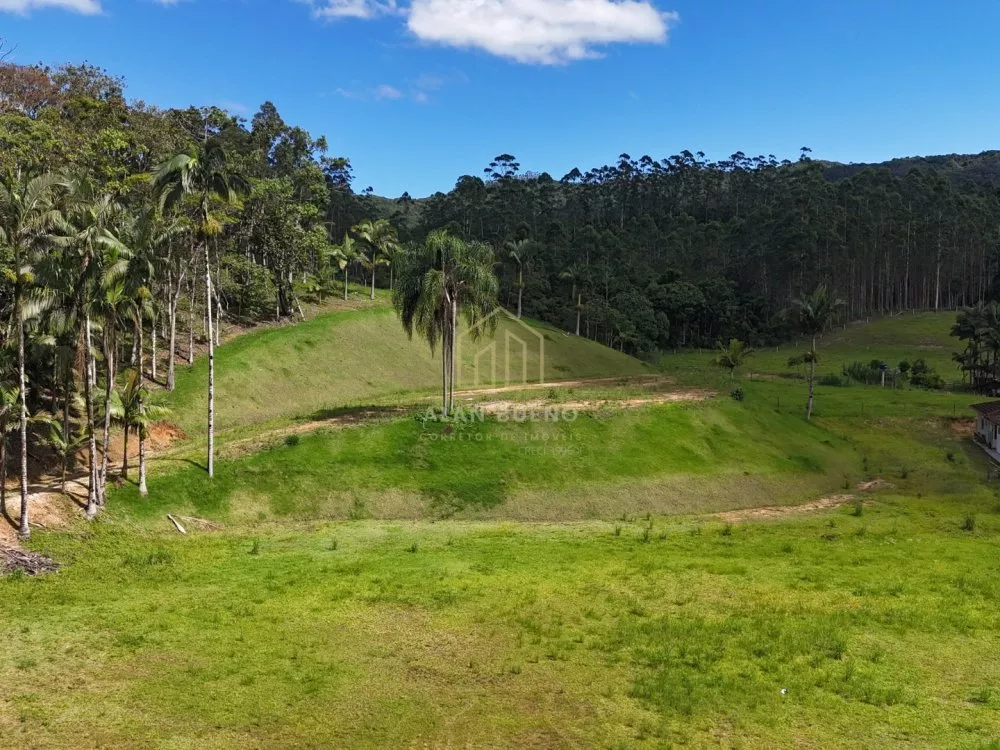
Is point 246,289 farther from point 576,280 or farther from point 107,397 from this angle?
point 576,280

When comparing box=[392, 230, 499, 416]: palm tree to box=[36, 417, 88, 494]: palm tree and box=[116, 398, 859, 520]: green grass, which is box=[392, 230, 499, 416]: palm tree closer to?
box=[116, 398, 859, 520]: green grass

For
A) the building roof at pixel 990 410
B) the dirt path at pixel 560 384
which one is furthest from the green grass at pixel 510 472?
the building roof at pixel 990 410

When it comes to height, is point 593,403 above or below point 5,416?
below

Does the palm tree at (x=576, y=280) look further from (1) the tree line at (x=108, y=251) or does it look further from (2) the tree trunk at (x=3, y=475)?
(2) the tree trunk at (x=3, y=475)

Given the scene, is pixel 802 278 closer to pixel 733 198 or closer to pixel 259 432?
pixel 733 198

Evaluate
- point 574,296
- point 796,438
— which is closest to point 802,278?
point 574,296

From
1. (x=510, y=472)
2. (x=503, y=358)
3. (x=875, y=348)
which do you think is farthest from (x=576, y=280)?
(x=510, y=472)
